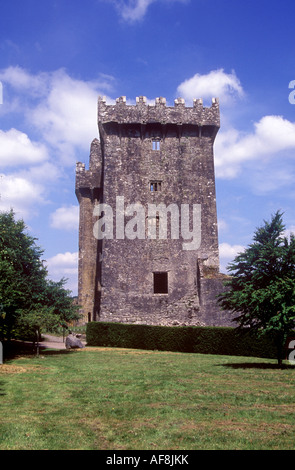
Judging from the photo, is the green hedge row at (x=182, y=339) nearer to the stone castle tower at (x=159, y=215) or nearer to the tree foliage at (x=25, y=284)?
the stone castle tower at (x=159, y=215)

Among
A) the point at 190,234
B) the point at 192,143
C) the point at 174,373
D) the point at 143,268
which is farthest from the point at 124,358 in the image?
the point at 192,143

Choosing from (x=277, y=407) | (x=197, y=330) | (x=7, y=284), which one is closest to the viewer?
(x=277, y=407)

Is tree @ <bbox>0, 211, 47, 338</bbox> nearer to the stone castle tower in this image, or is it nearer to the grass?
the grass

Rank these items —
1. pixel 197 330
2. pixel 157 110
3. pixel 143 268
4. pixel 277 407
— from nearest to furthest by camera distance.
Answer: pixel 277 407
pixel 197 330
pixel 143 268
pixel 157 110

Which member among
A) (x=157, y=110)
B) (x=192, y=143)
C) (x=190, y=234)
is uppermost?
(x=157, y=110)

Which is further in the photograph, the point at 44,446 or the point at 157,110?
the point at 157,110

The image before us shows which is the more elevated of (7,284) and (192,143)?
(192,143)

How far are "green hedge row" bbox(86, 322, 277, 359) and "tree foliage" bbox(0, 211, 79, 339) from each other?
4.64 meters

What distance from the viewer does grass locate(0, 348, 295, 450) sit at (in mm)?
6892

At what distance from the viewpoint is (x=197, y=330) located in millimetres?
24797

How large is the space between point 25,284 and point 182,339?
1028 centimetres

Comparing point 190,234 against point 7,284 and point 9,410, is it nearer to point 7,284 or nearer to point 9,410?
point 7,284

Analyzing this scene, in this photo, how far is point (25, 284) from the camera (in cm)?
2198

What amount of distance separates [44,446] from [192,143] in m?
29.5
